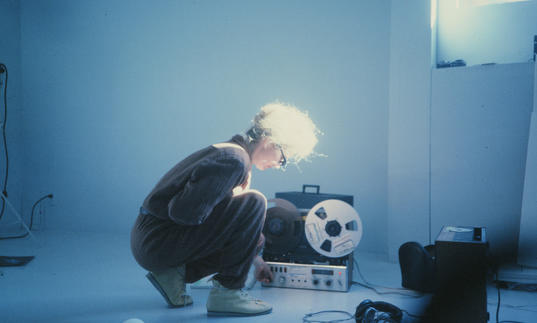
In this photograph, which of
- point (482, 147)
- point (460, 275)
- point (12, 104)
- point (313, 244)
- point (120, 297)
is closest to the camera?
point (460, 275)

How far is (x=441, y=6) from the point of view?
3.31 meters

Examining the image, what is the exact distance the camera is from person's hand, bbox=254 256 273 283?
2420 mm

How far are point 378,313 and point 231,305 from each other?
626mm

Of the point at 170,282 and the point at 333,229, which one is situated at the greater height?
the point at 333,229

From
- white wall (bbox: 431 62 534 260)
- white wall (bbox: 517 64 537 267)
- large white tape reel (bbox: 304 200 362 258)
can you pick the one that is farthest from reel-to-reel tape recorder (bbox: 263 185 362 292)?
white wall (bbox: 517 64 537 267)

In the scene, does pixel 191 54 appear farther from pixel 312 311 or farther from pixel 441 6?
pixel 312 311

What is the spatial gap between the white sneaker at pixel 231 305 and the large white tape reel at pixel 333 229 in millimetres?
503

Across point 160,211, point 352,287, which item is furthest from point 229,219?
point 352,287

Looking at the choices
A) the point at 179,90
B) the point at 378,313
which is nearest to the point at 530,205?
the point at 378,313

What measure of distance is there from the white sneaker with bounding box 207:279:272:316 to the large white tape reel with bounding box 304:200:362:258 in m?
0.50

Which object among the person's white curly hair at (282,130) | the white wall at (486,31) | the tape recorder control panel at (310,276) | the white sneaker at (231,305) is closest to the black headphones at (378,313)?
the white sneaker at (231,305)

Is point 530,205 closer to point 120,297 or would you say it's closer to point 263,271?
point 263,271

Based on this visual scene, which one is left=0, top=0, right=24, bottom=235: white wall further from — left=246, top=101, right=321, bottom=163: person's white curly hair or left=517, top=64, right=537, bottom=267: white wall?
left=517, top=64, right=537, bottom=267: white wall

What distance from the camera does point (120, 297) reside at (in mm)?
2230
